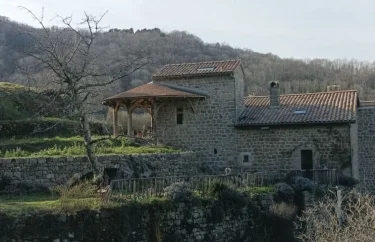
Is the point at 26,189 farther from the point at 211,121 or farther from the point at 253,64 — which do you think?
the point at 253,64

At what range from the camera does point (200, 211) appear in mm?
16844

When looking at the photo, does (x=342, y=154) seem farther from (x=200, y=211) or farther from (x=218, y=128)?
(x=200, y=211)

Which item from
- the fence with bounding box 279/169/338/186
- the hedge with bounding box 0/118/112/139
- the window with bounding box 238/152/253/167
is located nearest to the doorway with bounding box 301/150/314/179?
the window with bounding box 238/152/253/167

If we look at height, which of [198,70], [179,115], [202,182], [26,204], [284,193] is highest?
[198,70]

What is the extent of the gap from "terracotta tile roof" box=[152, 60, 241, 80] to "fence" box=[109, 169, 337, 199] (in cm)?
697

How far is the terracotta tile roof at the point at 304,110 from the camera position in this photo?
2523 cm

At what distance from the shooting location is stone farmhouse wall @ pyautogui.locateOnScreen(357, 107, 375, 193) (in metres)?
27.0

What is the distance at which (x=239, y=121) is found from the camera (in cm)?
2672

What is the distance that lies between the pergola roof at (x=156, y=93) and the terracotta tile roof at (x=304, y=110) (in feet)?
10.0

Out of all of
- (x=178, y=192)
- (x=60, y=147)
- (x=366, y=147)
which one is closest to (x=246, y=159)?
(x=366, y=147)

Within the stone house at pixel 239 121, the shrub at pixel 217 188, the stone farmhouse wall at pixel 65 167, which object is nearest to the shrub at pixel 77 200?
the stone farmhouse wall at pixel 65 167

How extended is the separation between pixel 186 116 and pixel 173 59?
170 feet

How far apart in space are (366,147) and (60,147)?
15527mm

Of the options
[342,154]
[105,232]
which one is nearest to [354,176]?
[342,154]
